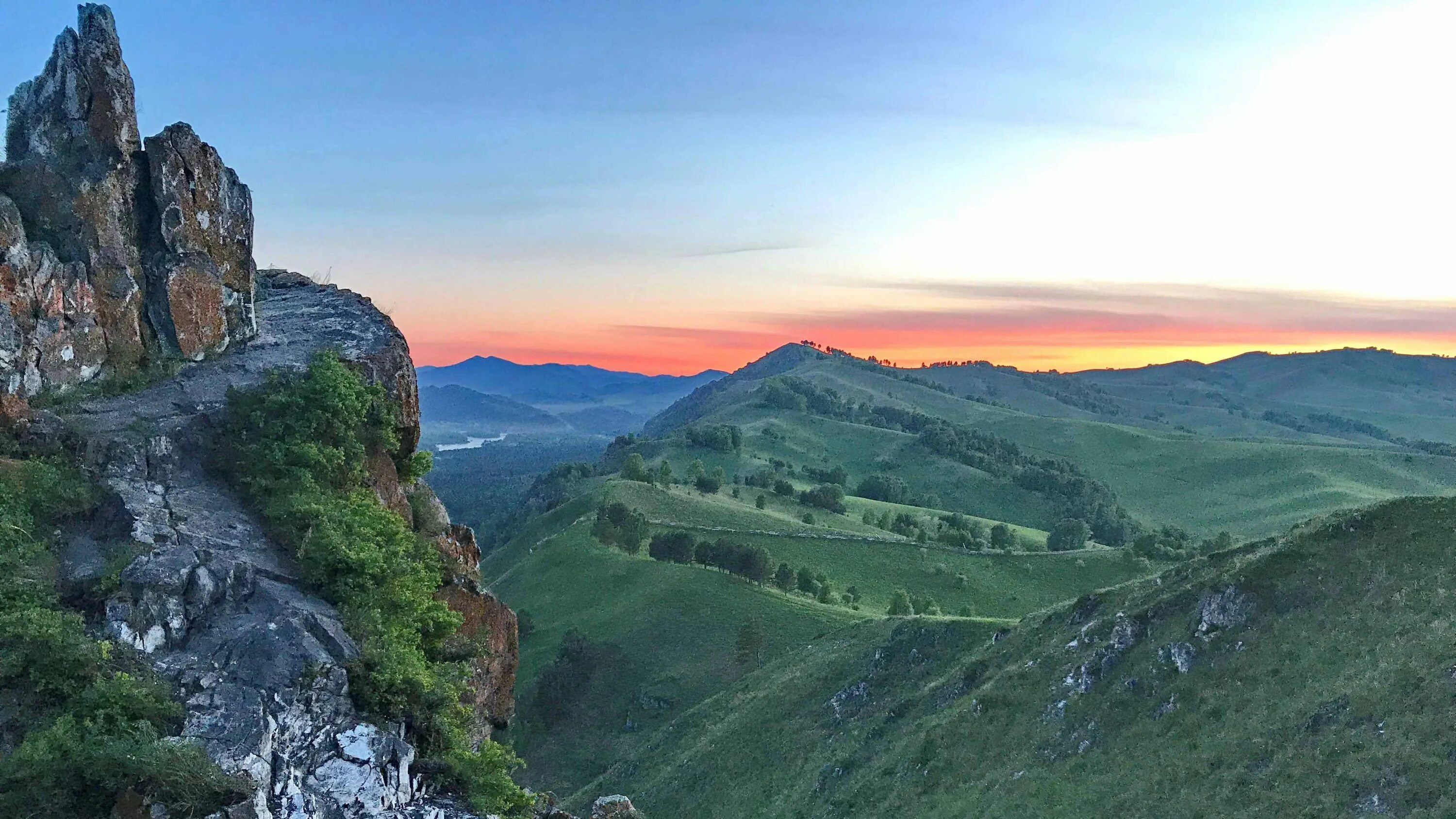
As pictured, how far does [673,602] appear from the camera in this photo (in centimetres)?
8800

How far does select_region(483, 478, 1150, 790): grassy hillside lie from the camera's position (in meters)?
72.9

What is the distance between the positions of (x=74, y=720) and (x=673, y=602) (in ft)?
253

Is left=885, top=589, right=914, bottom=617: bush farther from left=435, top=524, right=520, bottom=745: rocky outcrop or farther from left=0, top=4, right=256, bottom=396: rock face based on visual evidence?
left=0, top=4, right=256, bottom=396: rock face

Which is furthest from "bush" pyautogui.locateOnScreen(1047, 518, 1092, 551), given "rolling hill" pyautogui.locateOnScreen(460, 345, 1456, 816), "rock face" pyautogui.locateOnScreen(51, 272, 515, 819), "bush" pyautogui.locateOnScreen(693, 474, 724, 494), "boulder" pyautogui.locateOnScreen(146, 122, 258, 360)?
"boulder" pyautogui.locateOnScreen(146, 122, 258, 360)

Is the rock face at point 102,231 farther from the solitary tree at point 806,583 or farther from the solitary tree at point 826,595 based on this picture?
the solitary tree at point 806,583

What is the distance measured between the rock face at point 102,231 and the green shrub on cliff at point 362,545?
166 inches

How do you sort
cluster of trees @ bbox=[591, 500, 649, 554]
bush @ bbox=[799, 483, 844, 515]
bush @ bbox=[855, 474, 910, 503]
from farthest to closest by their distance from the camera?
bush @ bbox=[855, 474, 910, 503] < bush @ bbox=[799, 483, 844, 515] < cluster of trees @ bbox=[591, 500, 649, 554]

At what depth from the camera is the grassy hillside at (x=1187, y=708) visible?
90.5 feet

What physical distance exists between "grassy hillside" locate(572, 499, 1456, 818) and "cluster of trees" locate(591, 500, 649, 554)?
54.1 metres

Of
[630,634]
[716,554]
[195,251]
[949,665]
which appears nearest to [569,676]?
[630,634]

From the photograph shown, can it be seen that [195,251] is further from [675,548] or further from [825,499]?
[825,499]

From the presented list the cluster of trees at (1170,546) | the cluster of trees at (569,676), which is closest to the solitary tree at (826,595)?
the cluster of trees at (569,676)

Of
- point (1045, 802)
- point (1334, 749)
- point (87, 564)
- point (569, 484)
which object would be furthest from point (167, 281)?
point (569, 484)

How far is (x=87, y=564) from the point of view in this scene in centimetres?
1595
